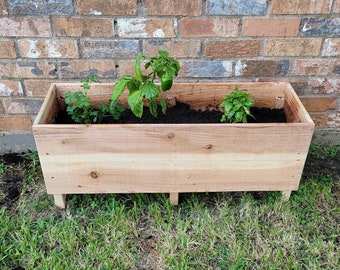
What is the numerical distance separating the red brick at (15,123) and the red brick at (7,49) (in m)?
0.32

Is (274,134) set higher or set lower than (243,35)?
lower

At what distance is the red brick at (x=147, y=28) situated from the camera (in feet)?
5.48

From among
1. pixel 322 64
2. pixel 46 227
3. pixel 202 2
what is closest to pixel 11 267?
pixel 46 227

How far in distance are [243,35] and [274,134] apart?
1.66ft

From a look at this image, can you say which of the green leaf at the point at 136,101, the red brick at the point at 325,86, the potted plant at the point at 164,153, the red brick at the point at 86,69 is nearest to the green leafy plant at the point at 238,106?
the potted plant at the point at 164,153

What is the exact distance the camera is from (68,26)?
167 cm

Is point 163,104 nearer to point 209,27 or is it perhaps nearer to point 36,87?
point 209,27

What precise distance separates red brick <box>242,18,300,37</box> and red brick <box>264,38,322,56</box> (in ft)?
0.11

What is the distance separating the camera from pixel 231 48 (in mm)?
1752

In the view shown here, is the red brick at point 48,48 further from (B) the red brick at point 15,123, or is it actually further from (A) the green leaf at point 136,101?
(A) the green leaf at point 136,101

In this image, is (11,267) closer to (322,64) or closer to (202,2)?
(202,2)

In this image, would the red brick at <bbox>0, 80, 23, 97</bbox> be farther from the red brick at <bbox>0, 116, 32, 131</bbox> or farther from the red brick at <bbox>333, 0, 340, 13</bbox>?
the red brick at <bbox>333, 0, 340, 13</bbox>

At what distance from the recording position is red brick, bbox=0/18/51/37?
1.66 metres

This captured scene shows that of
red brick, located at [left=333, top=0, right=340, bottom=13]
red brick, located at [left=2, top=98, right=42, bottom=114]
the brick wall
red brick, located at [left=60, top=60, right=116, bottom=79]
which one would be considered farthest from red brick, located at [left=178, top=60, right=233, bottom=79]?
red brick, located at [left=2, top=98, right=42, bottom=114]
